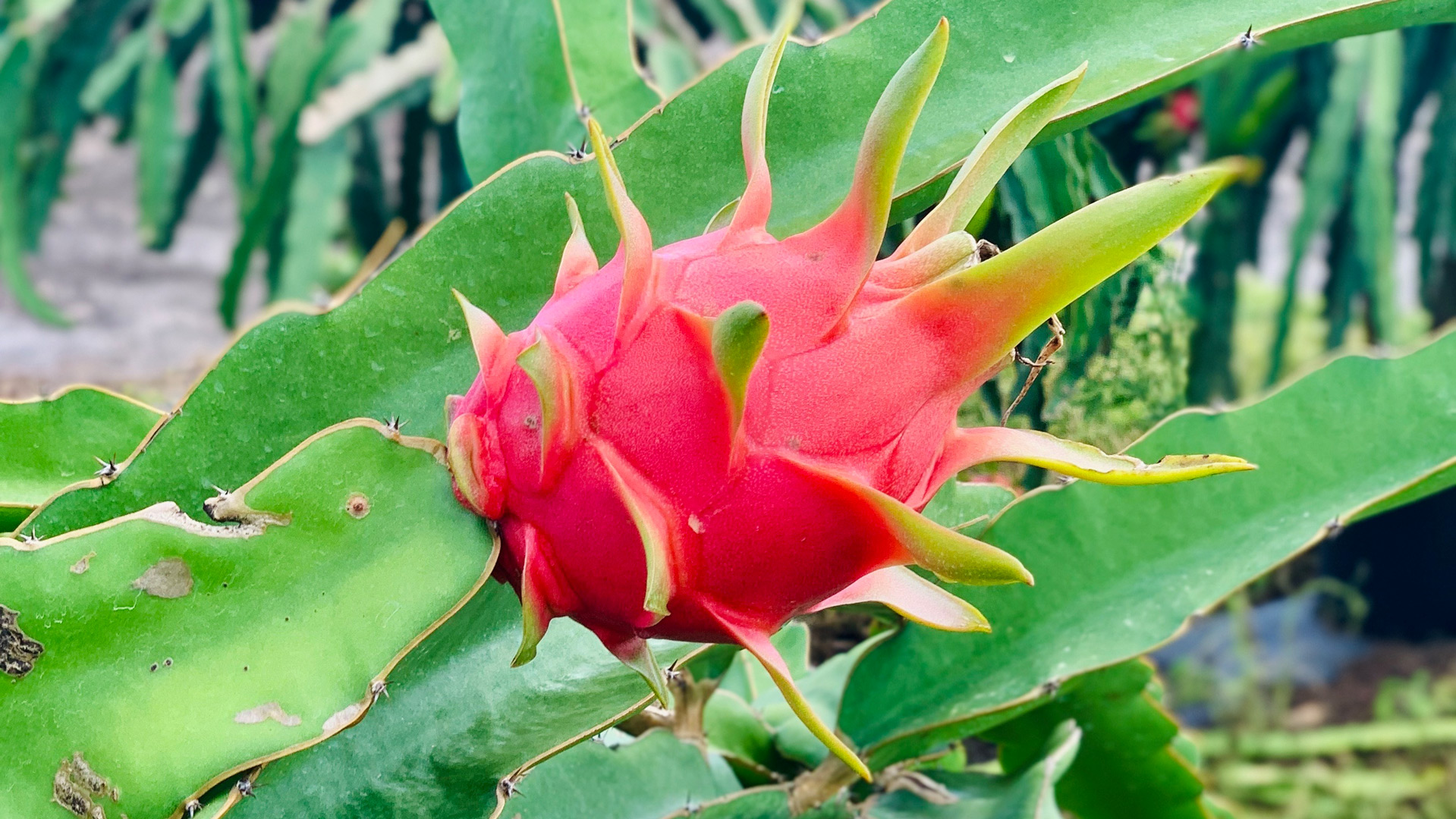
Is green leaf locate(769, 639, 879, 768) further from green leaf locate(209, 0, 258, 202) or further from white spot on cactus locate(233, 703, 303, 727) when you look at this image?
green leaf locate(209, 0, 258, 202)

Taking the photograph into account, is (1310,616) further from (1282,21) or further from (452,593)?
(452,593)

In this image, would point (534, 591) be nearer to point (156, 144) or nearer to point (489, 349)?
point (489, 349)

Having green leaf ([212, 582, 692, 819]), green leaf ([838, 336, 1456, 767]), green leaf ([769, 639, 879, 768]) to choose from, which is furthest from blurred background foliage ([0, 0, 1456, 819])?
green leaf ([212, 582, 692, 819])

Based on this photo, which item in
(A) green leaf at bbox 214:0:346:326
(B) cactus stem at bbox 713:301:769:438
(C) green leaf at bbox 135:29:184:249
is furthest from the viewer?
(C) green leaf at bbox 135:29:184:249

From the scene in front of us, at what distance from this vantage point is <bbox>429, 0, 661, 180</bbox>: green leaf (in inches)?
27.5

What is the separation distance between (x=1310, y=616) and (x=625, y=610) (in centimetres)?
303

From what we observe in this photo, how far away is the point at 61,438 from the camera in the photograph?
60cm

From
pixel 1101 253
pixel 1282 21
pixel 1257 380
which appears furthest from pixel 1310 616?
pixel 1101 253

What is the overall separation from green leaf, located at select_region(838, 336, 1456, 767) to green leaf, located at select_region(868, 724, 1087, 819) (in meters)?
0.03

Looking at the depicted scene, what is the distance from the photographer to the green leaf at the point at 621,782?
563 millimetres

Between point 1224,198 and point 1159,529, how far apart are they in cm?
191

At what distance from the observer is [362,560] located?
0.42 metres

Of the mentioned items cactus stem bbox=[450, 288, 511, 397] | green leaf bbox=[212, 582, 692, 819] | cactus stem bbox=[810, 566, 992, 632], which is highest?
cactus stem bbox=[450, 288, 511, 397]

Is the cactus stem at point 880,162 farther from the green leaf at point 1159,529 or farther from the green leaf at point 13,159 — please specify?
the green leaf at point 13,159
